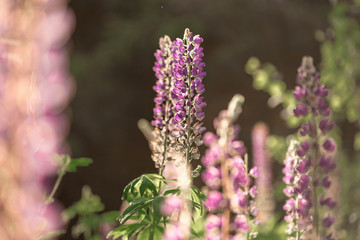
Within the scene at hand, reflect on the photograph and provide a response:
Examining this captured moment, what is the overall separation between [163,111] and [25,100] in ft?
3.92

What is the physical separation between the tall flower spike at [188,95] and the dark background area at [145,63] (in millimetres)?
7264

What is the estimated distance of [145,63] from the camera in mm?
9562

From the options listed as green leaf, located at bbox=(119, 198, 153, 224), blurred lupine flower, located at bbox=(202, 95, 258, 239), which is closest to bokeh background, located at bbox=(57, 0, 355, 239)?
green leaf, located at bbox=(119, 198, 153, 224)

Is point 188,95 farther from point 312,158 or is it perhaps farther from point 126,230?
point 312,158

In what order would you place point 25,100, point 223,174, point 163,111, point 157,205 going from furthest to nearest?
point 163,111, point 157,205, point 223,174, point 25,100

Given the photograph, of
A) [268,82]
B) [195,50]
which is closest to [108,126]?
[268,82]

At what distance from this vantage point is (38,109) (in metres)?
0.61

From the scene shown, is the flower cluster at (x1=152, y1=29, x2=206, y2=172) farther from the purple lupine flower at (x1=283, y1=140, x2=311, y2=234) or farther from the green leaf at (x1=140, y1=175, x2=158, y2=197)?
the purple lupine flower at (x1=283, y1=140, x2=311, y2=234)

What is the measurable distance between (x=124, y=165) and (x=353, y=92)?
4903 millimetres

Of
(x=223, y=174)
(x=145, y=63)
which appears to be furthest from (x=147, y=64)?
(x=223, y=174)

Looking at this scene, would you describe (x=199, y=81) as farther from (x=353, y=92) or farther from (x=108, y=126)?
(x=108, y=126)

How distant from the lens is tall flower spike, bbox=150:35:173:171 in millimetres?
1632

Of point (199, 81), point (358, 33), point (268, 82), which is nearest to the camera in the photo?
point (199, 81)

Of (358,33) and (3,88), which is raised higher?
(358,33)
